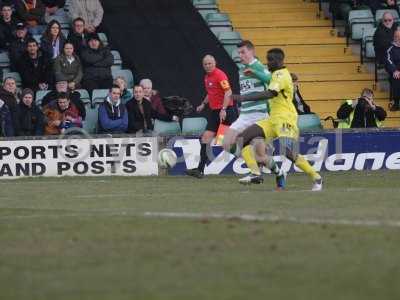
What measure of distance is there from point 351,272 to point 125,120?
14878 mm

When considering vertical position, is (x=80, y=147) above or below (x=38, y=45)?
below

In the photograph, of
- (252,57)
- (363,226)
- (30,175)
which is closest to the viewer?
(363,226)

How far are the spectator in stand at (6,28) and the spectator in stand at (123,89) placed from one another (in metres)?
2.14

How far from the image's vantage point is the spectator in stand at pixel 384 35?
85.9ft

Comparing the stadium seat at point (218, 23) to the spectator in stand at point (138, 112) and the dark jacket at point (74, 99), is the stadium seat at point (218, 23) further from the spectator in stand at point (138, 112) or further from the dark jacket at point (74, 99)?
the dark jacket at point (74, 99)

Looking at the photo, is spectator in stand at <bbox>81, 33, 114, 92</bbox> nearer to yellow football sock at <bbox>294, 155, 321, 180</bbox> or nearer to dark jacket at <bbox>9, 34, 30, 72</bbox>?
dark jacket at <bbox>9, 34, 30, 72</bbox>

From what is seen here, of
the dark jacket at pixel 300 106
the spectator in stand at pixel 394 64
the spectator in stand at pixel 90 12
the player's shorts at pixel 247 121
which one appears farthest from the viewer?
the spectator in stand at pixel 394 64

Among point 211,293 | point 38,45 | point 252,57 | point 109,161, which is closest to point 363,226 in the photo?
point 211,293

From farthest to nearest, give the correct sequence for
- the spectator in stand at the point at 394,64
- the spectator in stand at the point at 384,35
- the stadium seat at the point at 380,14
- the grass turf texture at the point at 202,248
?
the stadium seat at the point at 380,14
the spectator in stand at the point at 384,35
the spectator in stand at the point at 394,64
the grass turf texture at the point at 202,248

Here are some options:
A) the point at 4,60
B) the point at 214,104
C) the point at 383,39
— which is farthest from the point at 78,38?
the point at 383,39

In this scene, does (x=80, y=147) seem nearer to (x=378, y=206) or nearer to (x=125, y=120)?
(x=125, y=120)

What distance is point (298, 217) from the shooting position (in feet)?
40.2

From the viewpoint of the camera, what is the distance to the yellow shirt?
17.1 meters

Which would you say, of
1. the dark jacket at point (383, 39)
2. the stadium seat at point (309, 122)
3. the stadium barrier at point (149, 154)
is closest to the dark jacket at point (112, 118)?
the stadium barrier at point (149, 154)
